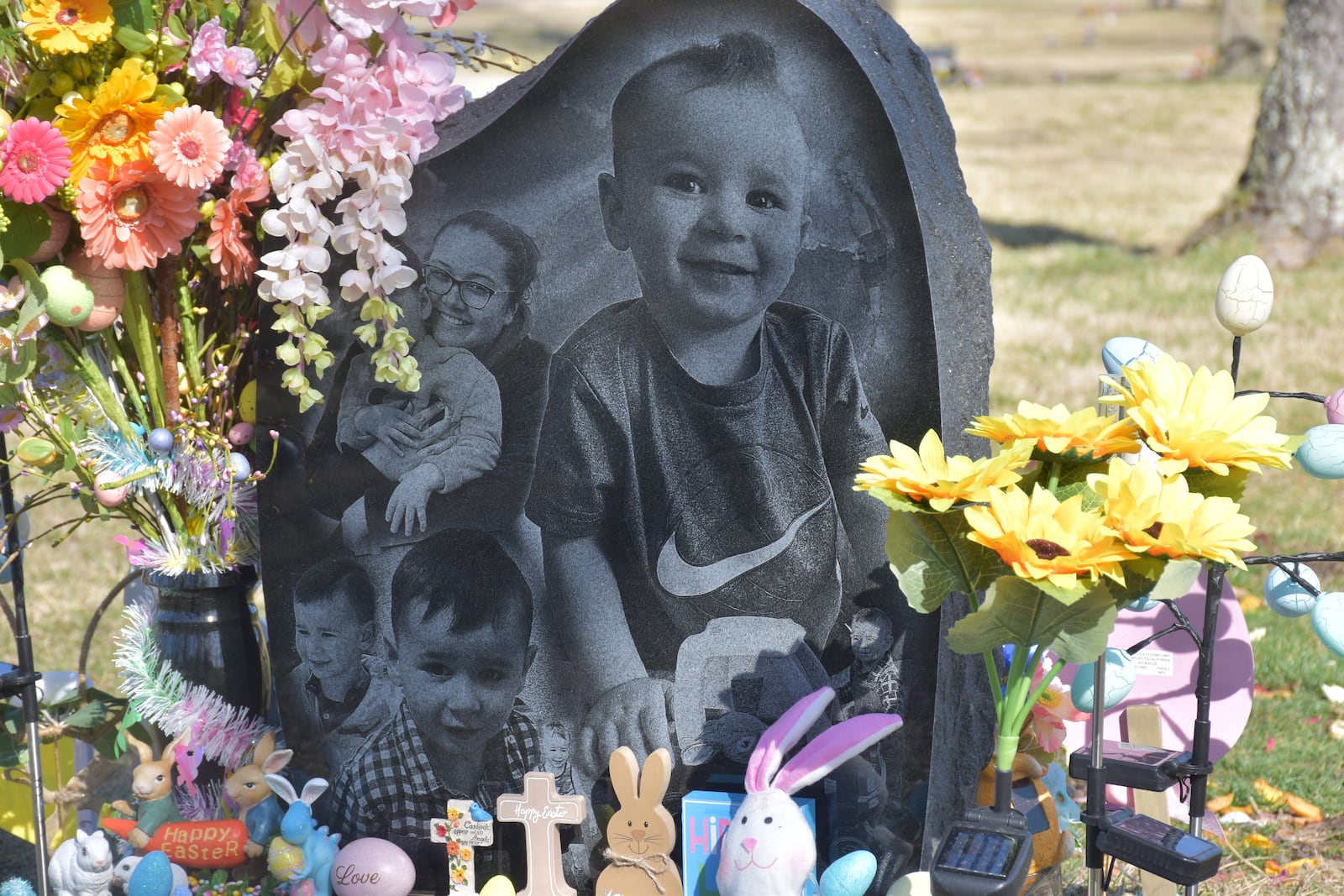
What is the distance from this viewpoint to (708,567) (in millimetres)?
2553

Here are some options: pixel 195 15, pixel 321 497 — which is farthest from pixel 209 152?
pixel 321 497

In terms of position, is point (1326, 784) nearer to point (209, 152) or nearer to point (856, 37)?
point (856, 37)

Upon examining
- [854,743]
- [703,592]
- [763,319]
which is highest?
[763,319]

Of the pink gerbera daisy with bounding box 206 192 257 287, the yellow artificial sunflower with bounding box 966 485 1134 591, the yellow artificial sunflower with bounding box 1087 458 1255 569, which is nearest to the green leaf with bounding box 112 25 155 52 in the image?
the pink gerbera daisy with bounding box 206 192 257 287

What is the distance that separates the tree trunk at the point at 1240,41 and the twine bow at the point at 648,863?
706 inches

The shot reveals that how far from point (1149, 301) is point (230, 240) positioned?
5862 millimetres

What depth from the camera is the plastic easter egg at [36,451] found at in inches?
98.4

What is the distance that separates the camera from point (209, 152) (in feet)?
7.72

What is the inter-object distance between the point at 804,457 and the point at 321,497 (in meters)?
0.96

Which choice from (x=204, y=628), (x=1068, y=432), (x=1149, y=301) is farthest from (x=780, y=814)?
(x=1149, y=301)

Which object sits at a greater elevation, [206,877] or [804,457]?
[804,457]

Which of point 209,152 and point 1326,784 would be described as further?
point 1326,784

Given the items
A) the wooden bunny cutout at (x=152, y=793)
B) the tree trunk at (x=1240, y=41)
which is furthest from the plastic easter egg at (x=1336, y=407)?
the tree trunk at (x=1240, y=41)

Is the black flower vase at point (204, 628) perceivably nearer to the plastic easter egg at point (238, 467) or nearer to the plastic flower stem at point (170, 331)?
the plastic easter egg at point (238, 467)
